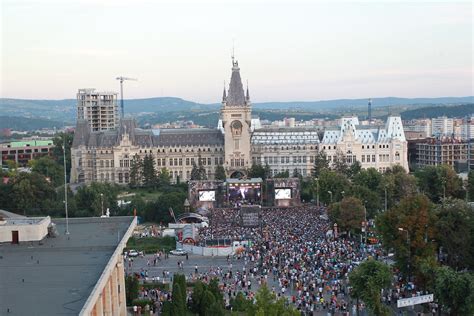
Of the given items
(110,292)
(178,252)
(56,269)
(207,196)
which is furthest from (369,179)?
(56,269)

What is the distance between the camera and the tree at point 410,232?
4188cm

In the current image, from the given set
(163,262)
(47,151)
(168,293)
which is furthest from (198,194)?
(47,151)

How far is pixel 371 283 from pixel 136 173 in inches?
2913

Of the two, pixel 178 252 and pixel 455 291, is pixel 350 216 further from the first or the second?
pixel 455 291

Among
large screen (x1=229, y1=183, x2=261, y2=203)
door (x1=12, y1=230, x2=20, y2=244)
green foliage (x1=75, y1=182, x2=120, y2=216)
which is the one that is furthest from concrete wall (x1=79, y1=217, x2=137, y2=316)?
large screen (x1=229, y1=183, x2=261, y2=203)

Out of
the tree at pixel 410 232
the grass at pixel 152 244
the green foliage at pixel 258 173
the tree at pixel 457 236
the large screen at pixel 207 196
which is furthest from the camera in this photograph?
the green foliage at pixel 258 173

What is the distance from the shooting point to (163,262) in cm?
5412

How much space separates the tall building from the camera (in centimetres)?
18031

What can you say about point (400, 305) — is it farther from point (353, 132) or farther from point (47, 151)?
point (47, 151)

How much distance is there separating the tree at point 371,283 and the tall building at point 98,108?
14359 centimetres

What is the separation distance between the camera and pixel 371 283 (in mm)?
35500

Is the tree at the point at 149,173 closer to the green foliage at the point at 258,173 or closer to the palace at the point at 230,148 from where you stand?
the palace at the point at 230,148

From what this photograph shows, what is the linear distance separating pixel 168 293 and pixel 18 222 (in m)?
11.4

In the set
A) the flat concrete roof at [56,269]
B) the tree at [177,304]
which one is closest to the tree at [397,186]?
the flat concrete roof at [56,269]
